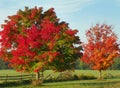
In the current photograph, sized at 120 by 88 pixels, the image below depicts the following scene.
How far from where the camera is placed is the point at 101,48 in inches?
2510

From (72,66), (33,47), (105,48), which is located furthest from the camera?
(105,48)

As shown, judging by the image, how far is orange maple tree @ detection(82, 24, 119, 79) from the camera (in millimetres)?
62844

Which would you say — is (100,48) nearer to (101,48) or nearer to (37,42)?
(101,48)

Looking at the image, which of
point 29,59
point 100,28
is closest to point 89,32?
point 100,28

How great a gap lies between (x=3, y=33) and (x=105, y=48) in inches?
930

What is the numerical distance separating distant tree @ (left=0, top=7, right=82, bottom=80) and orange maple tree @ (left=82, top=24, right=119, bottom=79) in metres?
19.2

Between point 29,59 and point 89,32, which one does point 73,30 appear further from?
point 89,32

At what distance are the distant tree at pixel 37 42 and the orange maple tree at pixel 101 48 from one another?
19186mm

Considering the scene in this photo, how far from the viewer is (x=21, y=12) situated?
45312 mm

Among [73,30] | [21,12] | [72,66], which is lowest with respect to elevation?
[72,66]

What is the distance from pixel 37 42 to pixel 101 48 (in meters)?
24.2

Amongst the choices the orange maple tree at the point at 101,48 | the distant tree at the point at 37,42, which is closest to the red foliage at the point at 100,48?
the orange maple tree at the point at 101,48

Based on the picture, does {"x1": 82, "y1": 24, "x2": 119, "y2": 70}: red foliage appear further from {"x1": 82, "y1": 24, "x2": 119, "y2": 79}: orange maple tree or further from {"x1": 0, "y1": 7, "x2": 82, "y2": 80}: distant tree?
{"x1": 0, "y1": 7, "x2": 82, "y2": 80}: distant tree

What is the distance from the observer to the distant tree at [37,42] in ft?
137
